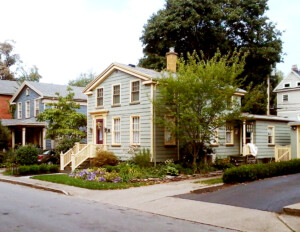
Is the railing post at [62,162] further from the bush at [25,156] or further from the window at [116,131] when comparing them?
the window at [116,131]

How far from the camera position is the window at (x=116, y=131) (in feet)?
75.6

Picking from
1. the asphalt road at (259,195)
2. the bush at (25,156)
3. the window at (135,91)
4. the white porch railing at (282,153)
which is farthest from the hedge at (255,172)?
the bush at (25,156)

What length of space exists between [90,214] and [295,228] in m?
5.28

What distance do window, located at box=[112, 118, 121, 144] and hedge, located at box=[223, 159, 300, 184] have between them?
9842 millimetres

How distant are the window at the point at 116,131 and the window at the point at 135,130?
1.36 m

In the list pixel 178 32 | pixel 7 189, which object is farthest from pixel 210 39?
pixel 7 189

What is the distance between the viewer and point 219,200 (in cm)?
1148

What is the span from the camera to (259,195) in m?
11.8

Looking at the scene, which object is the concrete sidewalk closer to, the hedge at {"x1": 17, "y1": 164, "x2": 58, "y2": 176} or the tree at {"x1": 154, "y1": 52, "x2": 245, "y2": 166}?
the tree at {"x1": 154, "y1": 52, "x2": 245, "y2": 166}

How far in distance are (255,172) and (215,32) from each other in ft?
84.3

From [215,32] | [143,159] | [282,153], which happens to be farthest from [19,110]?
[282,153]

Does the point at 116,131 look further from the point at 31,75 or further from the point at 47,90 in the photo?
the point at 31,75

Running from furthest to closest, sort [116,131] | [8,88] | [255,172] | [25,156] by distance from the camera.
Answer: [8,88] < [116,131] < [25,156] < [255,172]

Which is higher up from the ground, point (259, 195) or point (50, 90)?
point (50, 90)
